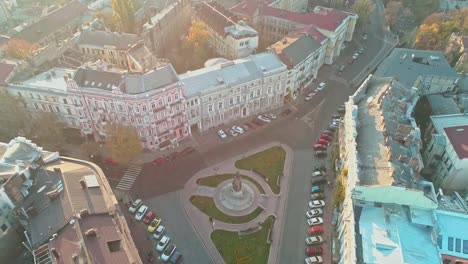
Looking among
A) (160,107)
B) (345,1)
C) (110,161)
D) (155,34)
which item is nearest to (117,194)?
(110,161)

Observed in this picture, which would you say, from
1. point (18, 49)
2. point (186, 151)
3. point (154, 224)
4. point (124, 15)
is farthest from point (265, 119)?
point (18, 49)

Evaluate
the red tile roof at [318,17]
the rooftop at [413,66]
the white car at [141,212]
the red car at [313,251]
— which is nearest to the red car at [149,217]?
the white car at [141,212]

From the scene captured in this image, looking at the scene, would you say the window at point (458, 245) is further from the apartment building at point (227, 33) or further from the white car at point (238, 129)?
the apartment building at point (227, 33)

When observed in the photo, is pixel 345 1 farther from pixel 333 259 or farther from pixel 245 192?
pixel 333 259

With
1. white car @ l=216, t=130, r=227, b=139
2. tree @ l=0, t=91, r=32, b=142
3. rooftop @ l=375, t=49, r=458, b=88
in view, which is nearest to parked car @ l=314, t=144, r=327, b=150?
white car @ l=216, t=130, r=227, b=139

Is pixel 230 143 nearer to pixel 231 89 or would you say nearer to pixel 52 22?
pixel 231 89

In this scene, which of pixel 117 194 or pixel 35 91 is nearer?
pixel 117 194
